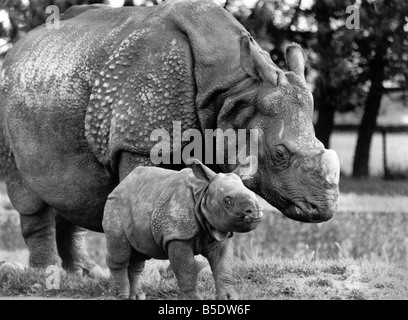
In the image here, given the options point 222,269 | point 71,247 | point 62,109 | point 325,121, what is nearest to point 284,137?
point 222,269

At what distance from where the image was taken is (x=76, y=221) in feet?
26.8

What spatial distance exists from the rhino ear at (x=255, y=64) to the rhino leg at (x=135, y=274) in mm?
1458

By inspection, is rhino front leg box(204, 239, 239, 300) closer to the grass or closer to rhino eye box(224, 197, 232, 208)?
rhino eye box(224, 197, 232, 208)

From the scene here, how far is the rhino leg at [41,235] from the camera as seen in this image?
853 centimetres

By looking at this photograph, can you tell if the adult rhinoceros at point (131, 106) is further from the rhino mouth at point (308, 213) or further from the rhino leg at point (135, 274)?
the rhino leg at point (135, 274)

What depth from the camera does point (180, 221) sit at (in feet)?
20.2

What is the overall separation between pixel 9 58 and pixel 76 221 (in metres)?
1.55

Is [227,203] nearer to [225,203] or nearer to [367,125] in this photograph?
[225,203]

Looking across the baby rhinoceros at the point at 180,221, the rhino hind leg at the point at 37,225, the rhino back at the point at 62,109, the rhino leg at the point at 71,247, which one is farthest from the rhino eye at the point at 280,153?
the rhino leg at the point at 71,247

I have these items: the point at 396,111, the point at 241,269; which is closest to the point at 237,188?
the point at 241,269

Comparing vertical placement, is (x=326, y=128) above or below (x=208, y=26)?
below

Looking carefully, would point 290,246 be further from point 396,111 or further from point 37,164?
point 396,111

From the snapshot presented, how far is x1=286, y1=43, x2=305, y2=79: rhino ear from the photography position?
7180 millimetres

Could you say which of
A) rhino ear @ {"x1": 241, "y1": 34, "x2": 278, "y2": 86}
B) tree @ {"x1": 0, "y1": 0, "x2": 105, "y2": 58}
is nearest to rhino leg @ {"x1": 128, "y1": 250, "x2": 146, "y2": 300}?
rhino ear @ {"x1": 241, "y1": 34, "x2": 278, "y2": 86}
